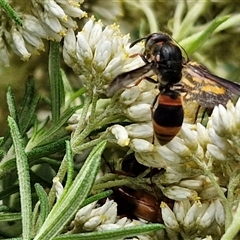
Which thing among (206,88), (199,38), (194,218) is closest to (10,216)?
(194,218)

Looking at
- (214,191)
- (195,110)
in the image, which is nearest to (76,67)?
(195,110)

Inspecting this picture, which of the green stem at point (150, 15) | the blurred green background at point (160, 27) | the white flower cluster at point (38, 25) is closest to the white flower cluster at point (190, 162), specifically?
the white flower cluster at point (38, 25)

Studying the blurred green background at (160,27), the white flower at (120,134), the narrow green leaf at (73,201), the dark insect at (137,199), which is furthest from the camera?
the blurred green background at (160,27)

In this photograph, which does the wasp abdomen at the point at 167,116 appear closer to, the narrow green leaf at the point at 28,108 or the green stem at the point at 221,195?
the green stem at the point at 221,195

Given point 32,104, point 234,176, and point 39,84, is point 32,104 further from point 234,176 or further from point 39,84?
point 234,176

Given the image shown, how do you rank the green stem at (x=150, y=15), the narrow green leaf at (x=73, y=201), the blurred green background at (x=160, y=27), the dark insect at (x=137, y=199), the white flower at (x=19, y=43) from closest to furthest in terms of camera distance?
the narrow green leaf at (x=73, y=201) → the dark insect at (x=137, y=199) → the white flower at (x=19, y=43) → the blurred green background at (x=160, y=27) → the green stem at (x=150, y=15)

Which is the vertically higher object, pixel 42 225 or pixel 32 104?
pixel 32 104

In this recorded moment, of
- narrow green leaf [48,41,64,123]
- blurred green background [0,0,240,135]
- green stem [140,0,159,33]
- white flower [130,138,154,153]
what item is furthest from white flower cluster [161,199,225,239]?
green stem [140,0,159,33]
